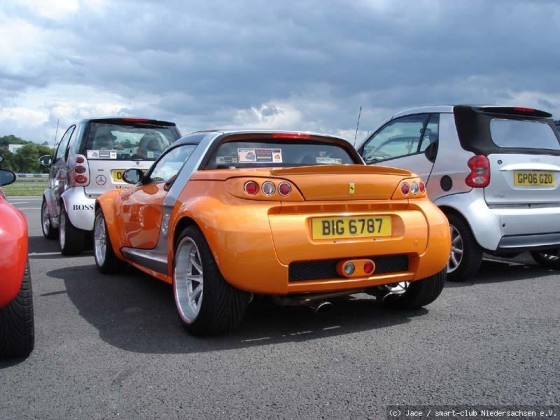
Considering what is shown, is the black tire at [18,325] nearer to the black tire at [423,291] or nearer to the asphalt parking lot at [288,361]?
the asphalt parking lot at [288,361]

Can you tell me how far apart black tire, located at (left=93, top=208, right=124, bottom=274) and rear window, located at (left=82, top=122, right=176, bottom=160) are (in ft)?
4.45

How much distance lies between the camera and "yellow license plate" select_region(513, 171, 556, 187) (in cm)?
538

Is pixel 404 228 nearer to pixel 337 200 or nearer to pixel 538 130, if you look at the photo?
pixel 337 200

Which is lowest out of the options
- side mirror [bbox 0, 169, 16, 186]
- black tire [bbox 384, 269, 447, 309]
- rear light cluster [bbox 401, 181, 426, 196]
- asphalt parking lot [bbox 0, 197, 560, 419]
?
asphalt parking lot [bbox 0, 197, 560, 419]

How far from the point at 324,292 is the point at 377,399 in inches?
42.2

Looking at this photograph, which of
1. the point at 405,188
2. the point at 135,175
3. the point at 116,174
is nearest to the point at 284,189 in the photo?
the point at 405,188

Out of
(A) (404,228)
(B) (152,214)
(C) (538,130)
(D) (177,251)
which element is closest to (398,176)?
(A) (404,228)

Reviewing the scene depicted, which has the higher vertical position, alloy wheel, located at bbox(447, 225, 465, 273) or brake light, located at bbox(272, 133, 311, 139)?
brake light, located at bbox(272, 133, 311, 139)

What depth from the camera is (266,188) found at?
3.47 meters

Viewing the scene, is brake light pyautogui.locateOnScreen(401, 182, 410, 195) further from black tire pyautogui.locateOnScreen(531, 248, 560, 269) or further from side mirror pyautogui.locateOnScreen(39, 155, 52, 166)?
side mirror pyautogui.locateOnScreen(39, 155, 52, 166)

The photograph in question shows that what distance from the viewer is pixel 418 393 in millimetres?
2680

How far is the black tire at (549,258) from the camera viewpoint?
624cm

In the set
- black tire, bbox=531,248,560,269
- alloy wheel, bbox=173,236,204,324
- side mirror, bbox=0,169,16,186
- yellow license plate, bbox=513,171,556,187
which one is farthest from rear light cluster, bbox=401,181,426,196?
black tire, bbox=531,248,560,269

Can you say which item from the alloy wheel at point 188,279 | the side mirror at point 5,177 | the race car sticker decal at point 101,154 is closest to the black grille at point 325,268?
the alloy wheel at point 188,279
